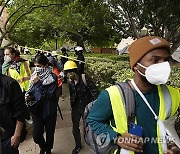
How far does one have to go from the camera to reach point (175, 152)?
1819 millimetres

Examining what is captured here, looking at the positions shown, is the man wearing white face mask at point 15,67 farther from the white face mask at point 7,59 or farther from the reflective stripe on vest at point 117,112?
the reflective stripe on vest at point 117,112

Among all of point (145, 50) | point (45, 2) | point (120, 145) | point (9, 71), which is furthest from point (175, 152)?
point (45, 2)

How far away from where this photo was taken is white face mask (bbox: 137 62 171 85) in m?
1.87

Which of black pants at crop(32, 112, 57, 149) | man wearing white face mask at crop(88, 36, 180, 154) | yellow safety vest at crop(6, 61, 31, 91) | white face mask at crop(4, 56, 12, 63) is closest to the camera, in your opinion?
man wearing white face mask at crop(88, 36, 180, 154)

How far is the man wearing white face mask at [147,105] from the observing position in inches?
73.6

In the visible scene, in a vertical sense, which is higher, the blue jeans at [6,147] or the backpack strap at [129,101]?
the backpack strap at [129,101]

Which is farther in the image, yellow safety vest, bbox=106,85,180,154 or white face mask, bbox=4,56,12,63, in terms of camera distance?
white face mask, bbox=4,56,12,63

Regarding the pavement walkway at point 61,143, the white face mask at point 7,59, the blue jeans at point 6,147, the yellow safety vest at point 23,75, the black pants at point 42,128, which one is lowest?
the pavement walkway at point 61,143

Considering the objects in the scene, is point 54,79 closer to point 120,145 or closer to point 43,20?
point 120,145

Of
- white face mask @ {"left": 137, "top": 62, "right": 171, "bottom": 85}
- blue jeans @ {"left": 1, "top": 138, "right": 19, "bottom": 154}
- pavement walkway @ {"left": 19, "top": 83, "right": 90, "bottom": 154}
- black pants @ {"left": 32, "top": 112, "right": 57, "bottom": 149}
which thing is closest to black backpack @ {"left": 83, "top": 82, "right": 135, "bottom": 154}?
white face mask @ {"left": 137, "top": 62, "right": 171, "bottom": 85}

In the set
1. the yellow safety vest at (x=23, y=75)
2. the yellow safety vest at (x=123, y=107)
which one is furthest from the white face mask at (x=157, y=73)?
the yellow safety vest at (x=23, y=75)

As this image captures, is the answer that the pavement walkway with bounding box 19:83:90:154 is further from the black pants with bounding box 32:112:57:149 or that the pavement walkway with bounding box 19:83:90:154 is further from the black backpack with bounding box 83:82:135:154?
the black backpack with bounding box 83:82:135:154

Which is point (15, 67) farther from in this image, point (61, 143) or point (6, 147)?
point (6, 147)

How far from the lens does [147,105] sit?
Result: 1.90 m
